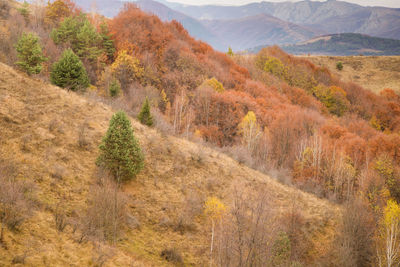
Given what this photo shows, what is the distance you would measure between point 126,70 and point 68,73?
19535mm

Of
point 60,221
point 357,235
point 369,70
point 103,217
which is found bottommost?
point 357,235

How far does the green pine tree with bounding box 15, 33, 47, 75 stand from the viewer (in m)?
19.2

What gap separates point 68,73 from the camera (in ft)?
73.4

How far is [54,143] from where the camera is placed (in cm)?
1486

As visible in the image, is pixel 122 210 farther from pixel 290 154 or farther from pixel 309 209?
pixel 290 154

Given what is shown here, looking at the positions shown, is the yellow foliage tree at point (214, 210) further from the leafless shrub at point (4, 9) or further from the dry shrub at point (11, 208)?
the leafless shrub at point (4, 9)

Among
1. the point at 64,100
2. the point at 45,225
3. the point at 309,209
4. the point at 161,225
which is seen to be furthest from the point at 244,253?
the point at 64,100

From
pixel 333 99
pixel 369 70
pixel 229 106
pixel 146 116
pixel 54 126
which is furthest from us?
pixel 369 70

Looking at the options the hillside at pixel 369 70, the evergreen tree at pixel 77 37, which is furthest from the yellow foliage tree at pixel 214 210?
the hillside at pixel 369 70

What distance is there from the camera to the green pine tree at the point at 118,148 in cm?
1405

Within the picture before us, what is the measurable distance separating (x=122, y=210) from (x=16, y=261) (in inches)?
213

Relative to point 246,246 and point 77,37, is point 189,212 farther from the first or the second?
point 77,37

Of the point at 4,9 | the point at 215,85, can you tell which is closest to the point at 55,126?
the point at 215,85

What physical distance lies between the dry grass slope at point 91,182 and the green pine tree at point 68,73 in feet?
7.19
